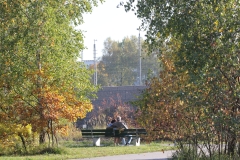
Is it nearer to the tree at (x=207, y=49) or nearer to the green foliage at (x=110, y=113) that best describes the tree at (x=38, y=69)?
the tree at (x=207, y=49)

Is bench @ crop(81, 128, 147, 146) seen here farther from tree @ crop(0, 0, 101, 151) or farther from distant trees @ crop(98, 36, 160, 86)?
distant trees @ crop(98, 36, 160, 86)

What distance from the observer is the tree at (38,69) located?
20703 mm

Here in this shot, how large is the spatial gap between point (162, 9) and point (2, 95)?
12.4m

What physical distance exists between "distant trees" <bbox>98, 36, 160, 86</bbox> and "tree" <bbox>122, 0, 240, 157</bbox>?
79.7 m

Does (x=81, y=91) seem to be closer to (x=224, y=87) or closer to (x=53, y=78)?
(x=53, y=78)

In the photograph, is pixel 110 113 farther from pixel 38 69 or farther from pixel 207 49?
pixel 207 49

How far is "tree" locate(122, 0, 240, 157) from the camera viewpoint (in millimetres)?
10992

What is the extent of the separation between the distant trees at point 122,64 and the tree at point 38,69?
229 ft

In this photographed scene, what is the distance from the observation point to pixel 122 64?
325ft

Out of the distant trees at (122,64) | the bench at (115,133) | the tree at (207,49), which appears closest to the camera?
the tree at (207,49)

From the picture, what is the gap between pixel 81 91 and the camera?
901 inches

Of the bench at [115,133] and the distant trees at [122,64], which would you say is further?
the distant trees at [122,64]

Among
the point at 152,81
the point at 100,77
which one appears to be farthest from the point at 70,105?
the point at 100,77

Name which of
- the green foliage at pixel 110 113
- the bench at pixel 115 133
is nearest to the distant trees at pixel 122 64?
the green foliage at pixel 110 113
